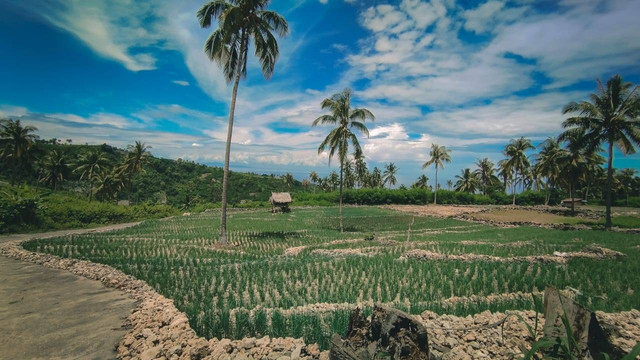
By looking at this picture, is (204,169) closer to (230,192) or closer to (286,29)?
(230,192)

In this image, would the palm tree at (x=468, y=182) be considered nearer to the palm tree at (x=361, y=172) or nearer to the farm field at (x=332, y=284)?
the palm tree at (x=361, y=172)

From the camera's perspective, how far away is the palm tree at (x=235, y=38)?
51.2ft

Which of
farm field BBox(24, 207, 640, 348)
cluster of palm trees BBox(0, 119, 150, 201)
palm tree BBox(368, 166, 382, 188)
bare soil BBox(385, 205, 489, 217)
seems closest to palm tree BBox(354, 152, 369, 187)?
palm tree BBox(368, 166, 382, 188)

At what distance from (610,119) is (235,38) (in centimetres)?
3031

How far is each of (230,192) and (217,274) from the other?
75877 mm

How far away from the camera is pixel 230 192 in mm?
82250

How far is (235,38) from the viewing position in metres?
16.4

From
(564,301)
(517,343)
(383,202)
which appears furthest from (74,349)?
(383,202)

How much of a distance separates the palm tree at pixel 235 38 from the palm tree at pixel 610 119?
25.6 metres

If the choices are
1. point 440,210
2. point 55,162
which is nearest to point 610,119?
point 440,210

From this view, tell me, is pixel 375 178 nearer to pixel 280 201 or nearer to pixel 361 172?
pixel 361 172

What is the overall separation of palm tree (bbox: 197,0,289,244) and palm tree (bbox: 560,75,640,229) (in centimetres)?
2562

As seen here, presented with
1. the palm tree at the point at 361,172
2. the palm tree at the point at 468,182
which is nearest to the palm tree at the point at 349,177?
the palm tree at the point at 361,172

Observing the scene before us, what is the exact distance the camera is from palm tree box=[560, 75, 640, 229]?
25.2 metres
